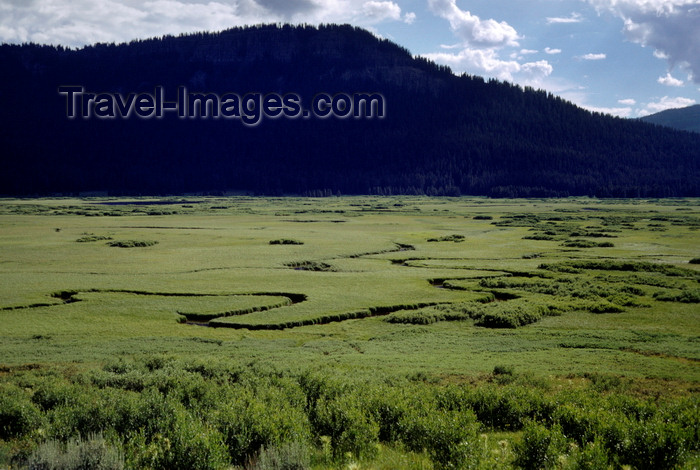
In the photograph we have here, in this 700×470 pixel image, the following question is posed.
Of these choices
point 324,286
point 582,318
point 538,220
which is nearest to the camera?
point 582,318

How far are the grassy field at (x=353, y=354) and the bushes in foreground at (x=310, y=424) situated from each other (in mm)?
60

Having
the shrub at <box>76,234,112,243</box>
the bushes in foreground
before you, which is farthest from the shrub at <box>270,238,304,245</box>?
the bushes in foreground

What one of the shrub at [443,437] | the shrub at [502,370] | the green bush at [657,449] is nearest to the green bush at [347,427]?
the shrub at [443,437]

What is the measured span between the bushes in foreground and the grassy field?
6 centimetres

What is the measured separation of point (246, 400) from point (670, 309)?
28954 millimetres

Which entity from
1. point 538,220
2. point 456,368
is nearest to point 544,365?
point 456,368

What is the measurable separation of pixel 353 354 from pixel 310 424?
11.4m

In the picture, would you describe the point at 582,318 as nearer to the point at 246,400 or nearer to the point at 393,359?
the point at 393,359

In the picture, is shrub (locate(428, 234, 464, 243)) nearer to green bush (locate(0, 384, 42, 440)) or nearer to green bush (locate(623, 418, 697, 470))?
green bush (locate(623, 418, 697, 470))

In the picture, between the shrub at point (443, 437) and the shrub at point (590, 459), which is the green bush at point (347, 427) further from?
the shrub at point (590, 459)

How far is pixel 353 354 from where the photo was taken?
24656 mm

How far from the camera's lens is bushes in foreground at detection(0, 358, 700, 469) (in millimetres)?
10539

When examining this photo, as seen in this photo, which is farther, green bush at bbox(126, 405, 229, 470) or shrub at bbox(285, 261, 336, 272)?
shrub at bbox(285, 261, 336, 272)

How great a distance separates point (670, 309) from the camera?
111 feet
